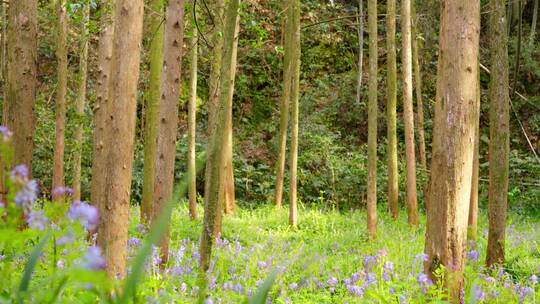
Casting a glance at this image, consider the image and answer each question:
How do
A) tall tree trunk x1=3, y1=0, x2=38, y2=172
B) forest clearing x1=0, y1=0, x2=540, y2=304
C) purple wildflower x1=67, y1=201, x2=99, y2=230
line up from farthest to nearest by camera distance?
tall tree trunk x1=3, y1=0, x2=38, y2=172, forest clearing x1=0, y1=0, x2=540, y2=304, purple wildflower x1=67, y1=201, x2=99, y2=230

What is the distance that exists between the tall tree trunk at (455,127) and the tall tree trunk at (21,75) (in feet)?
15.5

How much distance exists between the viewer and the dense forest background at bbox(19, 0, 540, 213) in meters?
18.8

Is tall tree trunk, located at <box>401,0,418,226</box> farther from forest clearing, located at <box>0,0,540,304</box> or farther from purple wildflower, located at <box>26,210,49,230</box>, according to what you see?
purple wildflower, located at <box>26,210,49,230</box>

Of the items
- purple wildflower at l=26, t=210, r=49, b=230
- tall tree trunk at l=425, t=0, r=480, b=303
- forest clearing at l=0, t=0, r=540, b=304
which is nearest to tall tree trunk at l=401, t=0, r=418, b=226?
forest clearing at l=0, t=0, r=540, b=304

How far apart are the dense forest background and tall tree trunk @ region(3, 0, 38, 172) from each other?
9807mm

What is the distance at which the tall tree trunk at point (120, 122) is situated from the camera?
5691 millimetres

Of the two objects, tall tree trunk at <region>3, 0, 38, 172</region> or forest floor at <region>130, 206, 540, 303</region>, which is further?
tall tree trunk at <region>3, 0, 38, 172</region>

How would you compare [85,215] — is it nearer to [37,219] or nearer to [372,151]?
[37,219]

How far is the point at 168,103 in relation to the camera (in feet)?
26.1

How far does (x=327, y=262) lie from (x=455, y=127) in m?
3.70

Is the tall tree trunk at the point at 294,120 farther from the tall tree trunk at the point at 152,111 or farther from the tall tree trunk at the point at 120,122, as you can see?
the tall tree trunk at the point at 120,122

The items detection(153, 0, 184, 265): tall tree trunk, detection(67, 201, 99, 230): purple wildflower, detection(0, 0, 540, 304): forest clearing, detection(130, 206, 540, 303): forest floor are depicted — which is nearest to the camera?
detection(67, 201, 99, 230): purple wildflower

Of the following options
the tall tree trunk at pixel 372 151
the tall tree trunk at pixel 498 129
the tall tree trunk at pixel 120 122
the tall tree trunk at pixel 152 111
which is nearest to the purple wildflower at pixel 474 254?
the tall tree trunk at pixel 498 129

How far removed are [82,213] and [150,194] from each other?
8508 millimetres
